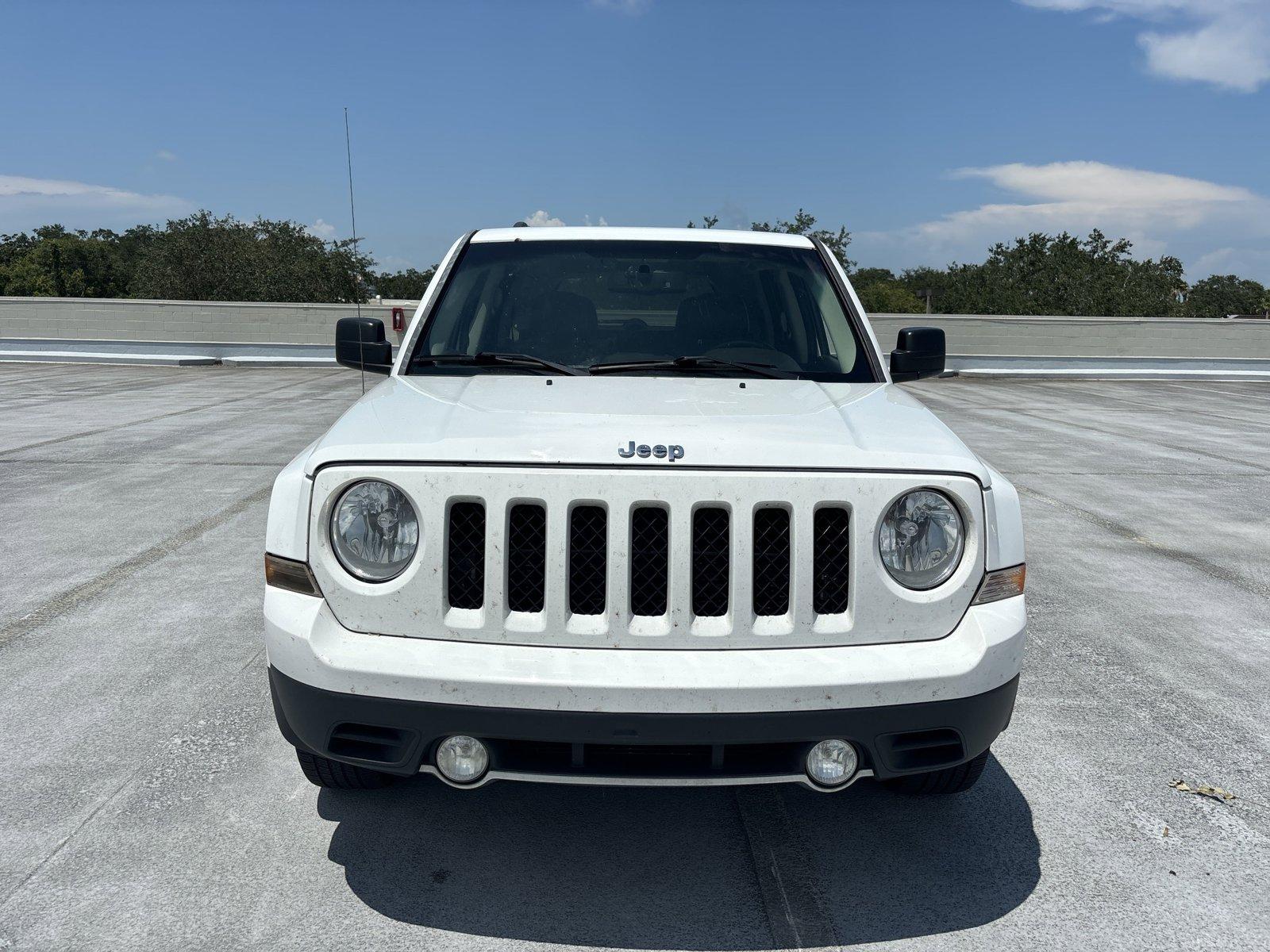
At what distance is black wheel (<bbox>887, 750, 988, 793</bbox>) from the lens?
2.89m

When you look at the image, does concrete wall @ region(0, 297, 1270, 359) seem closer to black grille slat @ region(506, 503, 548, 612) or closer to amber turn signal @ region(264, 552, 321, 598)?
amber turn signal @ region(264, 552, 321, 598)

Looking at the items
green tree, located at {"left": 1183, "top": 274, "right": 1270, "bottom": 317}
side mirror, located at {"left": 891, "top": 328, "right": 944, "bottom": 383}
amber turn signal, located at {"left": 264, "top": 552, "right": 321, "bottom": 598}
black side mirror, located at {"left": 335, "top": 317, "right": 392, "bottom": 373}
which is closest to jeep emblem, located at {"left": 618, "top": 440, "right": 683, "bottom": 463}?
amber turn signal, located at {"left": 264, "top": 552, "right": 321, "bottom": 598}

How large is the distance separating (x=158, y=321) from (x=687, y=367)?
24088mm

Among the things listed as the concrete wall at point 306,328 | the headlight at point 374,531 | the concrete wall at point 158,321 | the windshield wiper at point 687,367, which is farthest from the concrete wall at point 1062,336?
the headlight at point 374,531

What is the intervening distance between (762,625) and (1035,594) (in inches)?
144

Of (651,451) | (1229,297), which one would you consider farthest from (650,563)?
(1229,297)

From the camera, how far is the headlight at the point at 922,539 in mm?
2516

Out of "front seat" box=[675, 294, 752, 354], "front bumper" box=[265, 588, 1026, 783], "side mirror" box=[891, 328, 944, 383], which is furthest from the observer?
"side mirror" box=[891, 328, 944, 383]

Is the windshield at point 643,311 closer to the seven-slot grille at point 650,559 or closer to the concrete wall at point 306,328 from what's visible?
the seven-slot grille at point 650,559

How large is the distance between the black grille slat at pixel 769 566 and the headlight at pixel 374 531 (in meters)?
0.81

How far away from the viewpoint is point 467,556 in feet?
8.13

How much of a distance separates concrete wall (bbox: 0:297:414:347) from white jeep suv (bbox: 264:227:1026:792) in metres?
23.0

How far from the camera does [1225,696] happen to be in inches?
164

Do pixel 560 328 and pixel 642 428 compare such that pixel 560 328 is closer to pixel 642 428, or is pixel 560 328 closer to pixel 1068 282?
pixel 642 428
